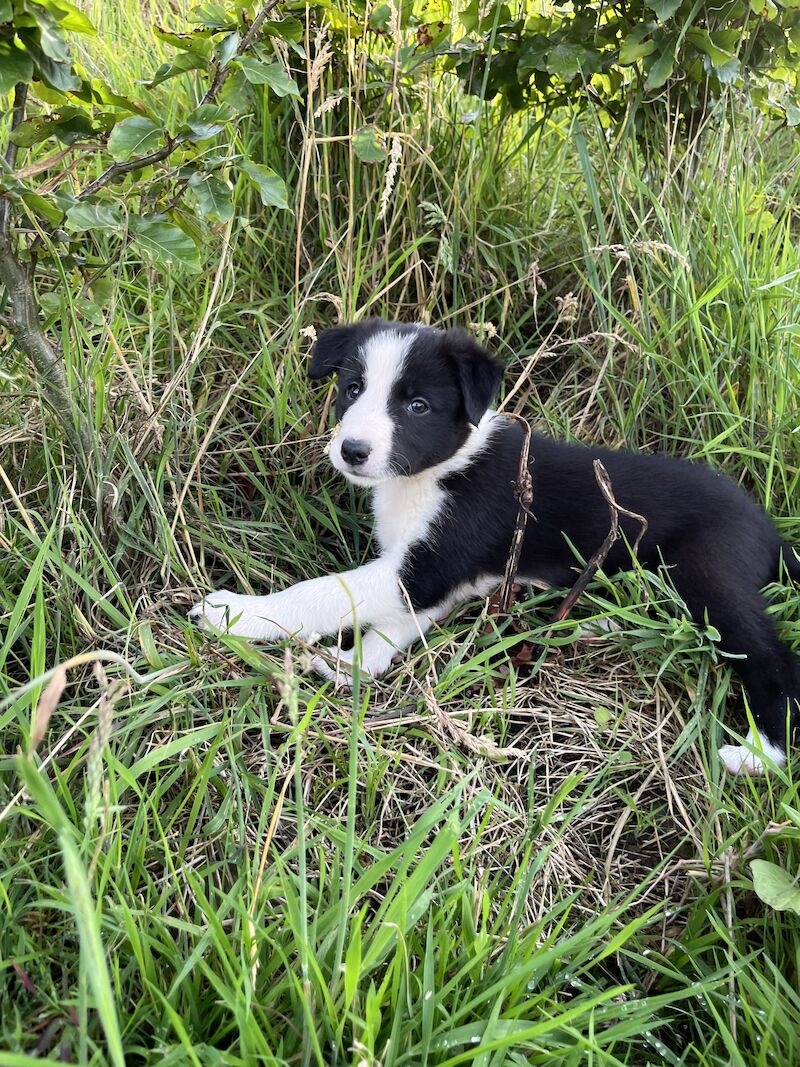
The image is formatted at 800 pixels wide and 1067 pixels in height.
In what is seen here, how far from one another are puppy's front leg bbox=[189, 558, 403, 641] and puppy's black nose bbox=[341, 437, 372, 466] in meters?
0.34

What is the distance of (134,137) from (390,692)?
5.14ft

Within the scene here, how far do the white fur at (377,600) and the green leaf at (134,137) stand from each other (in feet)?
3.87

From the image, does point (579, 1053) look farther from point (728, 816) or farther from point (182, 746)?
point (182, 746)

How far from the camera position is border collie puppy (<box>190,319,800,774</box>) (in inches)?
100.0

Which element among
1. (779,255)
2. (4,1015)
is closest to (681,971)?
(4,1015)

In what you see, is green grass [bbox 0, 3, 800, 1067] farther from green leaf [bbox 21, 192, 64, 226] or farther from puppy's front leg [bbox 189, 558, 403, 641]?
green leaf [bbox 21, 192, 64, 226]

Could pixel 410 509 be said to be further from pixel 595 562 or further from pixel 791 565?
pixel 791 565

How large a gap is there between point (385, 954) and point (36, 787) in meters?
0.83

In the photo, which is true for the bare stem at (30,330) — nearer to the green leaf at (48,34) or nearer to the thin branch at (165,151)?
the thin branch at (165,151)

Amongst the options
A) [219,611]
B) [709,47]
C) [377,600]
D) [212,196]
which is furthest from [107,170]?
[709,47]

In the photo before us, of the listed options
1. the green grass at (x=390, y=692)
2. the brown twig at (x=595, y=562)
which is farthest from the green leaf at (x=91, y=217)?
the brown twig at (x=595, y=562)

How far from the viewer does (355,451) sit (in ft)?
8.18

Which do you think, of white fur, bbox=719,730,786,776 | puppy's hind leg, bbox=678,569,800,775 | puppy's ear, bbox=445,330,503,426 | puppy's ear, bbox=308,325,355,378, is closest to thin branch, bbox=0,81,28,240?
puppy's ear, bbox=308,325,355,378

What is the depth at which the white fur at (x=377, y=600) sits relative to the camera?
101 inches
